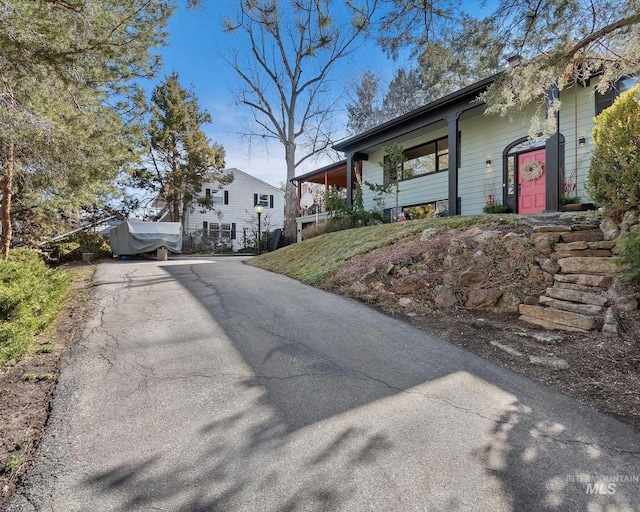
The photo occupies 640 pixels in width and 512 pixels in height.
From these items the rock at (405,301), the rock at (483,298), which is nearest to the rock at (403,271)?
the rock at (405,301)

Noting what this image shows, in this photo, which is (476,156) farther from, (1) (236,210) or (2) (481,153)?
(1) (236,210)

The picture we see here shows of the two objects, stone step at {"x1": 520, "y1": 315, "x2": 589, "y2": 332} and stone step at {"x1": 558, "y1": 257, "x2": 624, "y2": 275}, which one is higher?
stone step at {"x1": 558, "y1": 257, "x2": 624, "y2": 275}

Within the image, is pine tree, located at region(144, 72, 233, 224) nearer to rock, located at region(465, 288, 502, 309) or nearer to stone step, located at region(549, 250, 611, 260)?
rock, located at region(465, 288, 502, 309)

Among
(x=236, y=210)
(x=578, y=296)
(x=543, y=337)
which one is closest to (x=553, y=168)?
(x=578, y=296)

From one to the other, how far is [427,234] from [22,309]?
630cm

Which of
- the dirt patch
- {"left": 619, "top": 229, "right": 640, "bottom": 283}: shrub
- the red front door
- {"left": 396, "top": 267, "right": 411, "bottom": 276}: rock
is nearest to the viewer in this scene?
the dirt patch

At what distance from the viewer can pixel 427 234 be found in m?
6.79

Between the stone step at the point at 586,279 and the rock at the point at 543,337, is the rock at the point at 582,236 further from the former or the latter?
the rock at the point at 543,337

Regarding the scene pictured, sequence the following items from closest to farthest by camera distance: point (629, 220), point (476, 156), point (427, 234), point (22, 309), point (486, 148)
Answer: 1. point (22, 309)
2. point (629, 220)
3. point (427, 234)
4. point (486, 148)
5. point (476, 156)

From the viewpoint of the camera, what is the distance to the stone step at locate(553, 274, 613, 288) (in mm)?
4023

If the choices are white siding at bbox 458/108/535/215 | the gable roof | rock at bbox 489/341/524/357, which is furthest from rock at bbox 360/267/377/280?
the gable roof

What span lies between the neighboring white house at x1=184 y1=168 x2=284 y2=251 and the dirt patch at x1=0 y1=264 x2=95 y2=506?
873 inches

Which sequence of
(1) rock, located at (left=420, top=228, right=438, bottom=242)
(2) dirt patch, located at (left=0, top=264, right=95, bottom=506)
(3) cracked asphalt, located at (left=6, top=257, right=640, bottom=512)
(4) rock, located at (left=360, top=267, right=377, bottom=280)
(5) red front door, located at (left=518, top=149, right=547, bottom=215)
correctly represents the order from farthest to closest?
(5) red front door, located at (left=518, top=149, right=547, bottom=215) → (1) rock, located at (left=420, top=228, right=438, bottom=242) → (4) rock, located at (left=360, top=267, right=377, bottom=280) → (2) dirt patch, located at (left=0, top=264, right=95, bottom=506) → (3) cracked asphalt, located at (left=6, top=257, right=640, bottom=512)

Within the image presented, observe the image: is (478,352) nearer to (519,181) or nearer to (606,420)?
(606,420)
